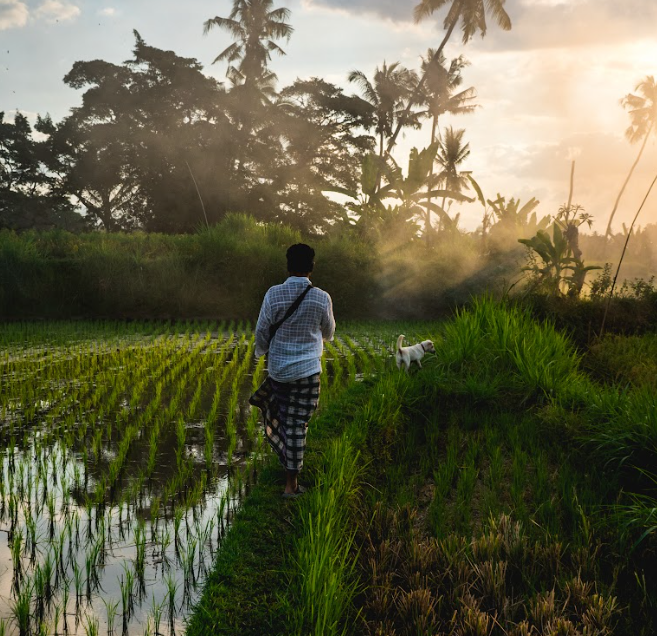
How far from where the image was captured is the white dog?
6.43 m

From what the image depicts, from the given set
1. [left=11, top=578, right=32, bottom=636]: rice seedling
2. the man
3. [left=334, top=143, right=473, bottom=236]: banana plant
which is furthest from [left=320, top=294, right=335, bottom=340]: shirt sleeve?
[left=334, top=143, right=473, bottom=236]: banana plant

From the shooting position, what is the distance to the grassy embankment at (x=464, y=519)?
2.44 metres

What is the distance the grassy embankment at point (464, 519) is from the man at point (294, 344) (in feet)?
1.05

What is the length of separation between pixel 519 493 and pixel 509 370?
7.80 ft

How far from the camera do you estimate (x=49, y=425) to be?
535 centimetres

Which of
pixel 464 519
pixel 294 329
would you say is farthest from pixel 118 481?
pixel 464 519

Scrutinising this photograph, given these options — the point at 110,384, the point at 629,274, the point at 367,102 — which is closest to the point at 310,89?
the point at 367,102

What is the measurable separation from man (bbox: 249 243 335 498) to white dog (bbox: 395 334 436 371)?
2.84 metres

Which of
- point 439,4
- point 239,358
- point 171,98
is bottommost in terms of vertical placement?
point 239,358

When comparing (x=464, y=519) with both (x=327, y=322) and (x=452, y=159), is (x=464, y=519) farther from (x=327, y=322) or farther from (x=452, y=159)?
(x=452, y=159)

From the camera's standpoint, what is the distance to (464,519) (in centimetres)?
345

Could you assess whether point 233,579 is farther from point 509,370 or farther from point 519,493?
point 509,370

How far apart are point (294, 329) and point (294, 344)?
0.09 metres

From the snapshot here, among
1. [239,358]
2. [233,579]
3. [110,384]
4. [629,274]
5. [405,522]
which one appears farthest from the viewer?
[629,274]
